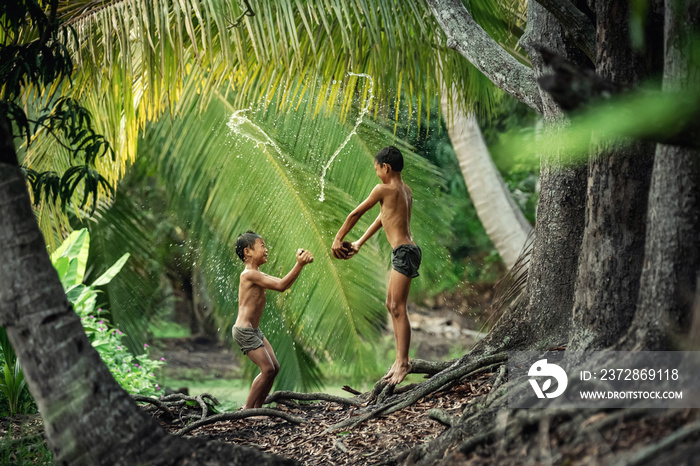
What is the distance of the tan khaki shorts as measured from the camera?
5.14 m

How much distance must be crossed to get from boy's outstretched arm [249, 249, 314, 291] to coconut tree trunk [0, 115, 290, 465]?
83.1 inches

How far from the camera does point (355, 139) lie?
27.2 ft

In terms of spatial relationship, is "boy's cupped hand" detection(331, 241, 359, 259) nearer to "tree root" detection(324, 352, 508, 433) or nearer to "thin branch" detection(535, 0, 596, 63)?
"tree root" detection(324, 352, 508, 433)

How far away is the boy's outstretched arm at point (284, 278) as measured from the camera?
4.88 m

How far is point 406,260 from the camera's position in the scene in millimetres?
4656

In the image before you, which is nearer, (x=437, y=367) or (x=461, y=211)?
(x=437, y=367)

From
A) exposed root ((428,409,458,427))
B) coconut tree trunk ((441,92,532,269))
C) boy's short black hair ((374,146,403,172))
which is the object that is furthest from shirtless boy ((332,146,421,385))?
coconut tree trunk ((441,92,532,269))

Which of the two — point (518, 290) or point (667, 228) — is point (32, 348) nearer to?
point (667, 228)

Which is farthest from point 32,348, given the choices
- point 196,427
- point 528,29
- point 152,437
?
point 528,29

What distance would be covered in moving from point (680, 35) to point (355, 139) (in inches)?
229

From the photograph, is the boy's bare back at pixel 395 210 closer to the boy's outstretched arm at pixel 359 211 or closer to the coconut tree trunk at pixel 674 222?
the boy's outstretched arm at pixel 359 211

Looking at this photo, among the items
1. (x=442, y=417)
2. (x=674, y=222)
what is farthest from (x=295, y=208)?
(x=674, y=222)

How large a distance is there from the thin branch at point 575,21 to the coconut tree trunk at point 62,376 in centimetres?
292

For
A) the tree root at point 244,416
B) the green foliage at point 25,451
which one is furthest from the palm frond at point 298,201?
the green foliage at point 25,451
